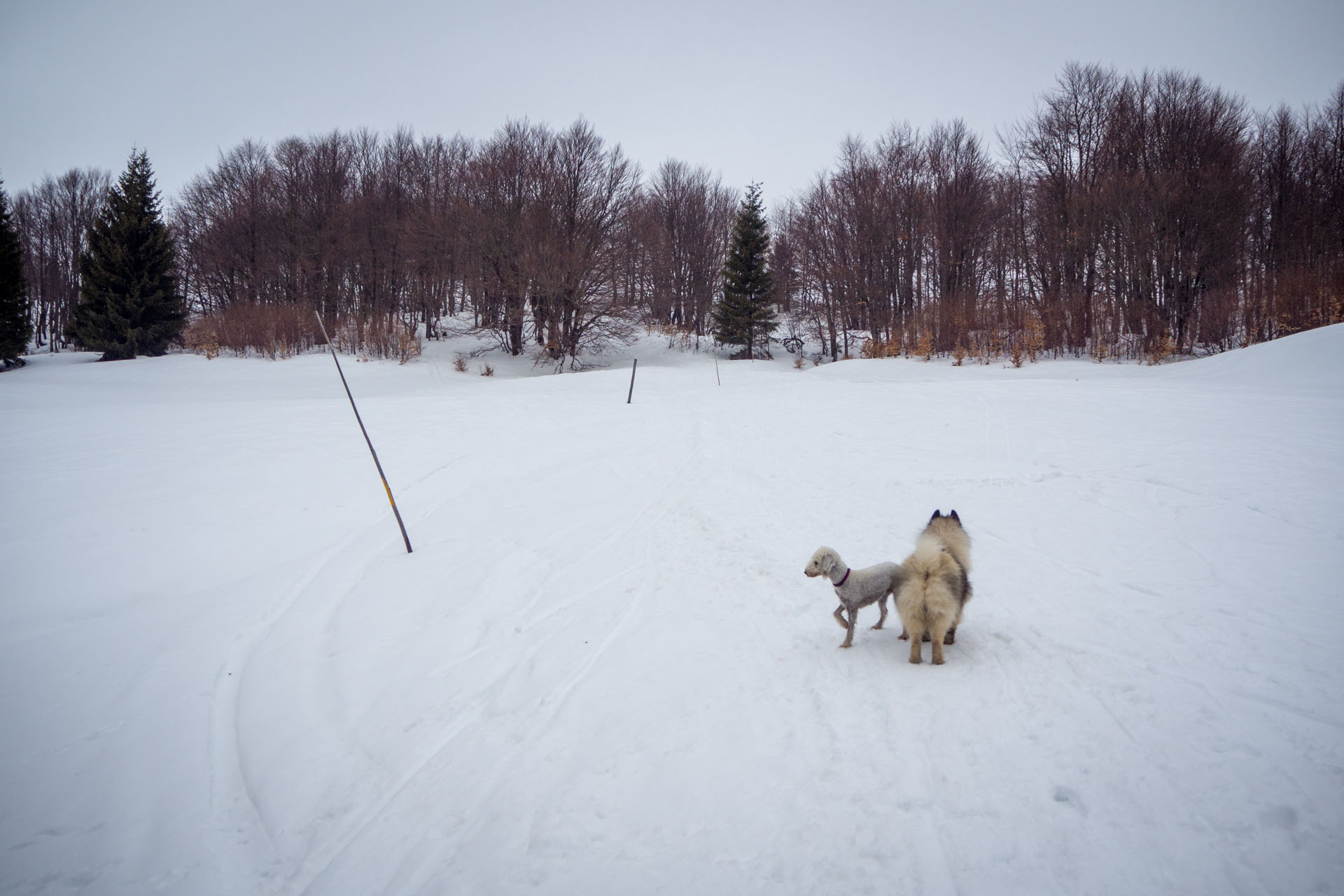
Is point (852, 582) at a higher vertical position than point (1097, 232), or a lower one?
lower

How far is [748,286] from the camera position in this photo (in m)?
32.2

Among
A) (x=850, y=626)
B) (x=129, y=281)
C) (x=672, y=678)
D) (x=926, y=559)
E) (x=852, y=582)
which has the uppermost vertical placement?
(x=129, y=281)

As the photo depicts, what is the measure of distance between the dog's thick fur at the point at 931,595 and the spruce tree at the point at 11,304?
3708 centimetres

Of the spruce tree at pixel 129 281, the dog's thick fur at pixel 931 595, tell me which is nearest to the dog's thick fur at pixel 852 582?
the dog's thick fur at pixel 931 595

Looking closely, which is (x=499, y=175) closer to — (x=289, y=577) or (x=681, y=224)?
(x=681, y=224)

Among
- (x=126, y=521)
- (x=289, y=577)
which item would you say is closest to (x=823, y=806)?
(x=289, y=577)

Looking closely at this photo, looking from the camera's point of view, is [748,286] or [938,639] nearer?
[938,639]

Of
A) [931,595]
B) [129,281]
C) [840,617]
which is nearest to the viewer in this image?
[931,595]

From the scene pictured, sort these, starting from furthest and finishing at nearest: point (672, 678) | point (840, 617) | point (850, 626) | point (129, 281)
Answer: point (129, 281) → point (840, 617) → point (850, 626) → point (672, 678)

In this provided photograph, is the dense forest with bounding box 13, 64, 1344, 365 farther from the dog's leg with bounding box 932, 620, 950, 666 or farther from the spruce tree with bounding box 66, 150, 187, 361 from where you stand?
the dog's leg with bounding box 932, 620, 950, 666

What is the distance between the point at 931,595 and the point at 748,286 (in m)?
30.2

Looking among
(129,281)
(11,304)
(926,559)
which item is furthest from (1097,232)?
(11,304)

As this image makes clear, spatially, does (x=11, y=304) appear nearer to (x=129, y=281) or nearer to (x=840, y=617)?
(x=129, y=281)

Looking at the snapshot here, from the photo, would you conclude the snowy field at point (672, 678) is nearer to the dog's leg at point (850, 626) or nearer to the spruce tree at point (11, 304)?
the dog's leg at point (850, 626)
